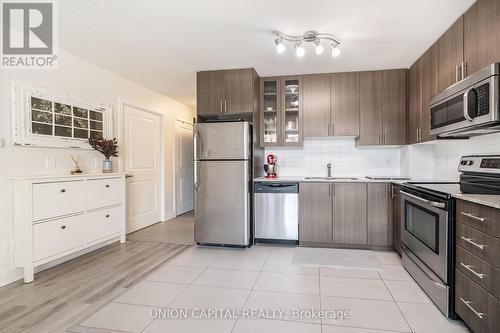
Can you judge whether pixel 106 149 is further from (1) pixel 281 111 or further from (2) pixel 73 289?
(1) pixel 281 111

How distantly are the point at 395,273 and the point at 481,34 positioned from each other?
2.18 metres

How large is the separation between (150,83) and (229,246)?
2.82 metres

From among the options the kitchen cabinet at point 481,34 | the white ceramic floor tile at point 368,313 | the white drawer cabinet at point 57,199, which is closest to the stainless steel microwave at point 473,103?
the kitchen cabinet at point 481,34

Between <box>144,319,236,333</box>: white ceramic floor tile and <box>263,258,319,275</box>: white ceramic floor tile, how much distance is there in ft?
3.25

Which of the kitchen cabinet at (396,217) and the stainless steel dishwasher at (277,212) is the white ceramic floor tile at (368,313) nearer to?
the kitchen cabinet at (396,217)

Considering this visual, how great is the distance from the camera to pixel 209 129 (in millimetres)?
3555

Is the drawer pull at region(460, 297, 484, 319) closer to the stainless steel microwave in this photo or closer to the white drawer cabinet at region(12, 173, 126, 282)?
the stainless steel microwave

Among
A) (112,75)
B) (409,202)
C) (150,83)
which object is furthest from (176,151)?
(409,202)

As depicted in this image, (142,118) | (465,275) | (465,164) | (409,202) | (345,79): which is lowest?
(465,275)

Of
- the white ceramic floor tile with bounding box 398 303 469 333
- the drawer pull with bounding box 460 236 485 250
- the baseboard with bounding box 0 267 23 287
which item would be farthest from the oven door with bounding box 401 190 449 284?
the baseboard with bounding box 0 267 23 287

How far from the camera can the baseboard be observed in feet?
8.11

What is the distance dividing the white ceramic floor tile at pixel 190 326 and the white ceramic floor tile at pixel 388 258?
199 centimetres

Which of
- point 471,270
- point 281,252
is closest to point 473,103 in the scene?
point 471,270

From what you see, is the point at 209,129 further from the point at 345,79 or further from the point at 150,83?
the point at 345,79
